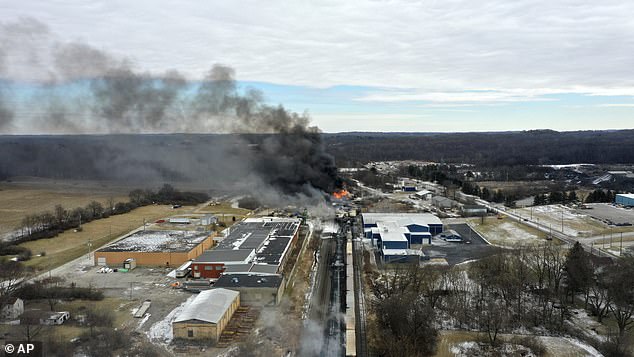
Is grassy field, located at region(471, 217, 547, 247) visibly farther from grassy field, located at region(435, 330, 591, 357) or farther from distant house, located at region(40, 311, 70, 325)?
distant house, located at region(40, 311, 70, 325)

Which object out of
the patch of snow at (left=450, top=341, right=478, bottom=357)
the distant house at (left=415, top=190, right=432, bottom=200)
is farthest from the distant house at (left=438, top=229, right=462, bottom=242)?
A: the distant house at (left=415, top=190, right=432, bottom=200)

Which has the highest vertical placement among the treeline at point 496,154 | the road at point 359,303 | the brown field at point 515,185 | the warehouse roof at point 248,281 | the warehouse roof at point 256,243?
the treeline at point 496,154

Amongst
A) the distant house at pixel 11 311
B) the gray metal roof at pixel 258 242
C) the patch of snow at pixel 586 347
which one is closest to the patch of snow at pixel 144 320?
the distant house at pixel 11 311

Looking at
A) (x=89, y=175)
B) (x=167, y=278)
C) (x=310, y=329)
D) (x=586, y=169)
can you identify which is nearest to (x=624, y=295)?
(x=310, y=329)

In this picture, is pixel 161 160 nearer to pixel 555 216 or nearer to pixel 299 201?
pixel 299 201

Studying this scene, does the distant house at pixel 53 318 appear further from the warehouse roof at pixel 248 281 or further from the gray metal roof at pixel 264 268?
the gray metal roof at pixel 264 268

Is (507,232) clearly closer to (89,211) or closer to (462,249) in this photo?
(462,249)

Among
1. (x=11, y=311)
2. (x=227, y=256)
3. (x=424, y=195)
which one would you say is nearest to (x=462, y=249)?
(x=227, y=256)
